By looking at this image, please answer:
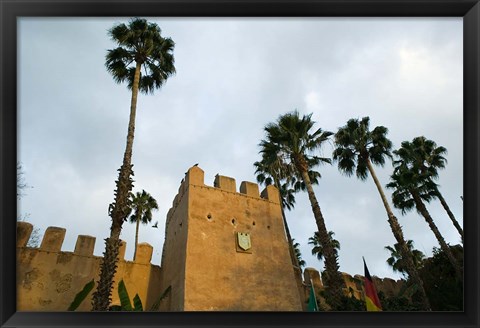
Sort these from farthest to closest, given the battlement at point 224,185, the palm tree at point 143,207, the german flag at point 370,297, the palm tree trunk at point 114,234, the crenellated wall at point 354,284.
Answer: the palm tree at point 143,207
the crenellated wall at point 354,284
the battlement at point 224,185
the german flag at point 370,297
the palm tree trunk at point 114,234

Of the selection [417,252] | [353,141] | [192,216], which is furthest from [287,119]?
[417,252]

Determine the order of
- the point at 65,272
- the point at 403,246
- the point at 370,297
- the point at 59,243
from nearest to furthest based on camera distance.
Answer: the point at 370,297 < the point at 65,272 < the point at 59,243 < the point at 403,246

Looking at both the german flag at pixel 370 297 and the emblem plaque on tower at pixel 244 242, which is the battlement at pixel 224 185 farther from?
the german flag at pixel 370 297

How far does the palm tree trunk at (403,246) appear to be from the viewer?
1581cm

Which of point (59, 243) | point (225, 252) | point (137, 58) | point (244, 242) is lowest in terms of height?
point (225, 252)

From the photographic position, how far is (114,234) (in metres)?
10.7

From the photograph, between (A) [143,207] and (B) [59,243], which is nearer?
(B) [59,243]

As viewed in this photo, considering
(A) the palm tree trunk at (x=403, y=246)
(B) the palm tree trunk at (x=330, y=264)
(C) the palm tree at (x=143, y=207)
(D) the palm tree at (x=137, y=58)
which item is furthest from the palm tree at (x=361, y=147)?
(C) the palm tree at (x=143, y=207)

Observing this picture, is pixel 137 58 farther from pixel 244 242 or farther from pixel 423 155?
pixel 423 155

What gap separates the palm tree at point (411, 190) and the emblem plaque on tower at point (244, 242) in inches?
458

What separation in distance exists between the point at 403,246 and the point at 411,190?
6127 millimetres
